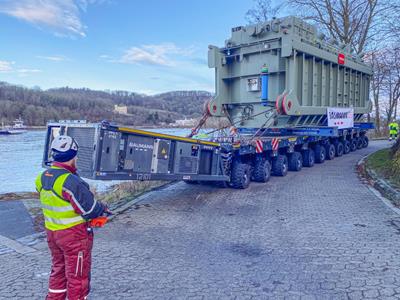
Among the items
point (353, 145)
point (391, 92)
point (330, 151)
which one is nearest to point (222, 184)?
point (330, 151)

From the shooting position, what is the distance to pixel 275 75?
1143 centimetres

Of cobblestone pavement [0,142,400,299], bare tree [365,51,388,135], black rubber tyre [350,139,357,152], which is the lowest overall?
cobblestone pavement [0,142,400,299]

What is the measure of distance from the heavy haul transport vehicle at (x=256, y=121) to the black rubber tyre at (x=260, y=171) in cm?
3

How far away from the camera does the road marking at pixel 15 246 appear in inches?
201

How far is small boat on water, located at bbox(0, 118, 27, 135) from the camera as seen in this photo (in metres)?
57.3

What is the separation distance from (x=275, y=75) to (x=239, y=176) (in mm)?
4051

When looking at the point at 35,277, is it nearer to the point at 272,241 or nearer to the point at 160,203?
the point at 272,241

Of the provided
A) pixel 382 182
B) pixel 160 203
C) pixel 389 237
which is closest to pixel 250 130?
pixel 382 182

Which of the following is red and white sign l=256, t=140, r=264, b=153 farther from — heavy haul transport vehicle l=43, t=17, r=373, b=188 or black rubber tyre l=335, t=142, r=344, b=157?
black rubber tyre l=335, t=142, r=344, b=157

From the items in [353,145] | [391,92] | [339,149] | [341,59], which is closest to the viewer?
[341,59]

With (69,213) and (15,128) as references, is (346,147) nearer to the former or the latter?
(69,213)

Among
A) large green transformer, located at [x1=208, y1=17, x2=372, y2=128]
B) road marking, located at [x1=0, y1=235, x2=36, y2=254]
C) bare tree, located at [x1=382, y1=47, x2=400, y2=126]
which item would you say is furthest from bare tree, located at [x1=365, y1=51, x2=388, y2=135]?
road marking, located at [x1=0, y1=235, x2=36, y2=254]

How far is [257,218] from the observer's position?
6.57 meters

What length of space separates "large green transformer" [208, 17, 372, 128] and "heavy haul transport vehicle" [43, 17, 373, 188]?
0.10ft
